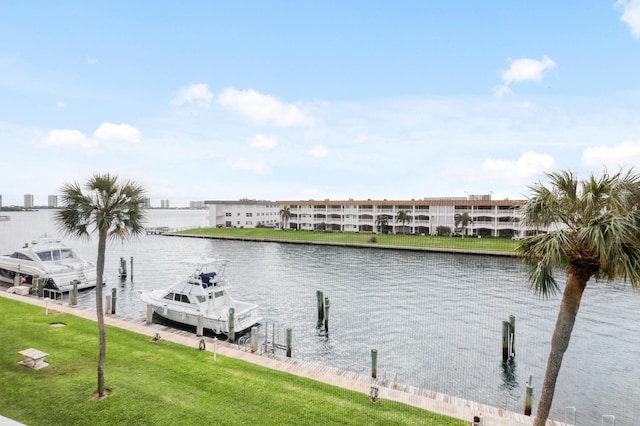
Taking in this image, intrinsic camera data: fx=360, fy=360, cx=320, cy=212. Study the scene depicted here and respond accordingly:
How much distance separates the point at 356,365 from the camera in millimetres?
15984

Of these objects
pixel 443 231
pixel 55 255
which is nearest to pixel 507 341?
pixel 55 255

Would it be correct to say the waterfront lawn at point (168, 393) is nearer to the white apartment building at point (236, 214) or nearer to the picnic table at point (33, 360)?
the picnic table at point (33, 360)

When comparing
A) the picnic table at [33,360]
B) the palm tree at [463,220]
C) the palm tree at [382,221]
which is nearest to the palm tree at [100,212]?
the picnic table at [33,360]

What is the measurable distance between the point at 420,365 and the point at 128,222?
13.4m

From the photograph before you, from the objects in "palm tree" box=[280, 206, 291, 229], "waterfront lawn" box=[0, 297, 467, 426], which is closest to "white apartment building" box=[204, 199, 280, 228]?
"palm tree" box=[280, 206, 291, 229]

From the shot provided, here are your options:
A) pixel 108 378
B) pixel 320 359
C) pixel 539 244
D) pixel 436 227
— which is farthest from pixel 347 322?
pixel 436 227

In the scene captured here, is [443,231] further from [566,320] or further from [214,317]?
[566,320]

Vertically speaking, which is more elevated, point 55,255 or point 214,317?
point 55,255

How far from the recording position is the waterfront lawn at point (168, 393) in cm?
888

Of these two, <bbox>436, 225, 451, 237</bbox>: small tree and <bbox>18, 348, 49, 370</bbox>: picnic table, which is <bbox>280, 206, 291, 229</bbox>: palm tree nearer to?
<bbox>436, 225, 451, 237</bbox>: small tree

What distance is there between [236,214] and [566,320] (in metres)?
93.5

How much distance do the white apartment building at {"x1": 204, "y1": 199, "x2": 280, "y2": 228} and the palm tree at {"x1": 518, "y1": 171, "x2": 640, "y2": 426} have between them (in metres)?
91.9

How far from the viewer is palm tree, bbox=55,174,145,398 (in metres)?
9.58

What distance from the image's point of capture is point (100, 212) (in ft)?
31.7
